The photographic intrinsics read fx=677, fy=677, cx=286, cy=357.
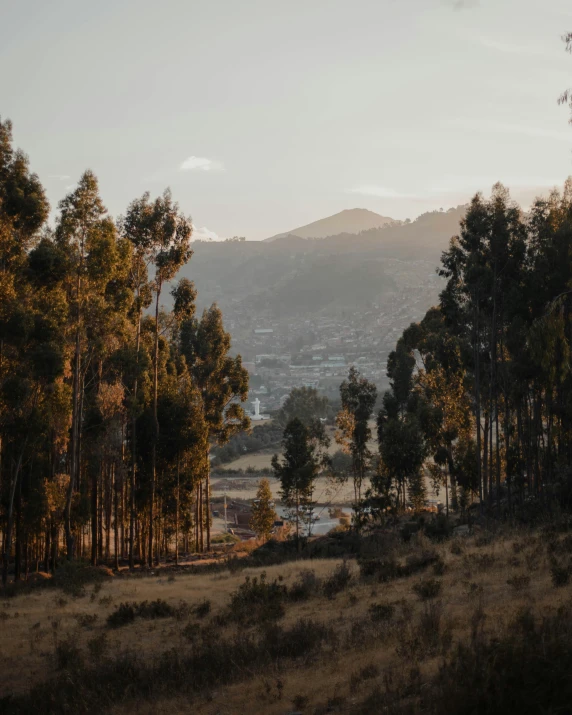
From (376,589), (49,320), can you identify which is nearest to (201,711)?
(376,589)

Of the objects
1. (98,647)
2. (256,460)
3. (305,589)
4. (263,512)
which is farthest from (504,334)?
(256,460)

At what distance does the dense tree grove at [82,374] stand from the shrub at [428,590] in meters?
14.9

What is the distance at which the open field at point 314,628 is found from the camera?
29.0ft

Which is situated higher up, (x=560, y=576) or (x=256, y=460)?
(x=560, y=576)

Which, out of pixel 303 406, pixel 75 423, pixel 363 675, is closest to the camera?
pixel 363 675

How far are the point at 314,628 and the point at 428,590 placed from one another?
97.8 inches

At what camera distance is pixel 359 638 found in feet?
34.8

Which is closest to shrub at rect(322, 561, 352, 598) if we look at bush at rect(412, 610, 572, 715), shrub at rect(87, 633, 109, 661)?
shrub at rect(87, 633, 109, 661)

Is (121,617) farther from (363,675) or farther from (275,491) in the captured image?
(275,491)

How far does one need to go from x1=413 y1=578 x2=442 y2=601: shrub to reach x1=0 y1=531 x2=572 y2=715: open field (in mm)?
28

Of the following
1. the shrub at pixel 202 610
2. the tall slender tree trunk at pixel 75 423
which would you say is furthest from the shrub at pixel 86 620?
the tall slender tree trunk at pixel 75 423

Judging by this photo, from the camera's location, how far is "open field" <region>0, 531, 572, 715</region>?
884cm

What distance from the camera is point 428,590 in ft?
42.3

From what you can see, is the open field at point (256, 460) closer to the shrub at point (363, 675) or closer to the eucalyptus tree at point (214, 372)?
the eucalyptus tree at point (214, 372)
